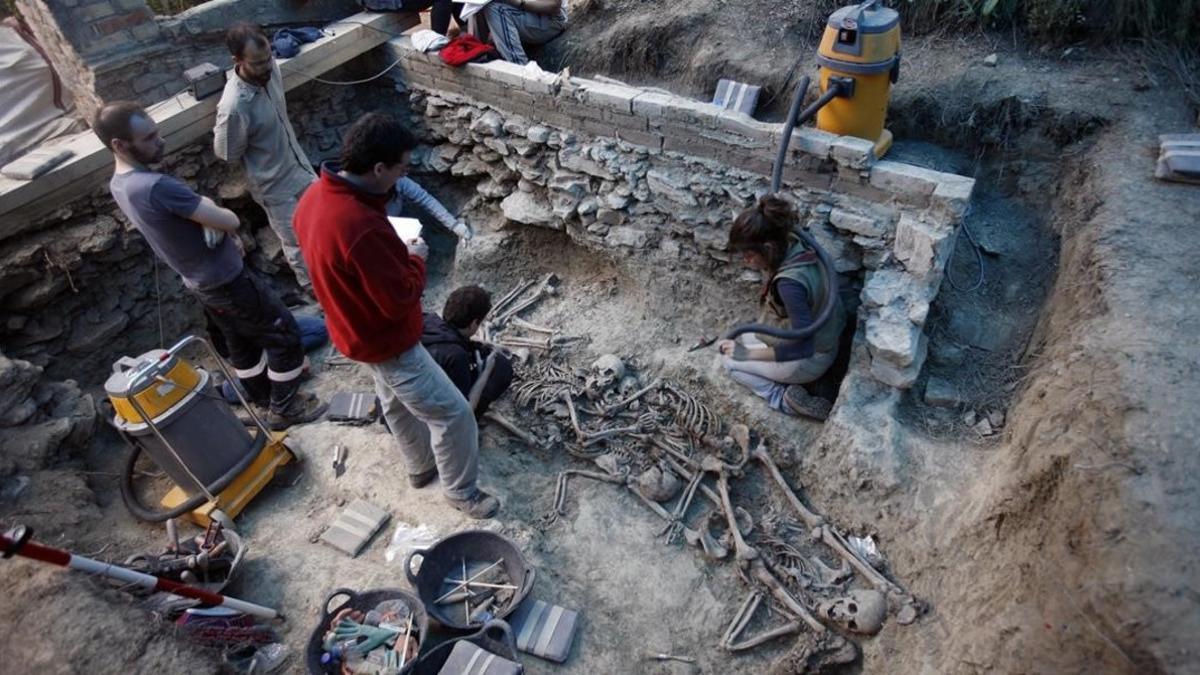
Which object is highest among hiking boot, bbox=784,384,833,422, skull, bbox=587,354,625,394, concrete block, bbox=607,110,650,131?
concrete block, bbox=607,110,650,131

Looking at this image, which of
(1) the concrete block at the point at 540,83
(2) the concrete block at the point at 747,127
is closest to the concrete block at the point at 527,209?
(1) the concrete block at the point at 540,83

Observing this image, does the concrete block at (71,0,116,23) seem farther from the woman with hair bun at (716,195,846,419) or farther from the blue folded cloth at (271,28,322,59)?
the woman with hair bun at (716,195,846,419)

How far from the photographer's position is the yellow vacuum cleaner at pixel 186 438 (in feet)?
12.7

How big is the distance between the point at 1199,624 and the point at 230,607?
164 inches

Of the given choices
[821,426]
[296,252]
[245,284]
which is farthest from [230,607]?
[821,426]

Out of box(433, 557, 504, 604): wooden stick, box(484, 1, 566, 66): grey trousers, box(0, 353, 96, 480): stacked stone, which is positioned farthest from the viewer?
box(484, 1, 566, 66): grey trousers

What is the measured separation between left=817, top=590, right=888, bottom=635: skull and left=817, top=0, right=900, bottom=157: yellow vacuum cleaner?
2.90 m

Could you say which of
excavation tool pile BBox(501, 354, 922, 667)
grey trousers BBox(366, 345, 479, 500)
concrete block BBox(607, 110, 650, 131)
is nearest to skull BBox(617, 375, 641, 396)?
excavation tool pile BBox(501, 354, 922, 667)

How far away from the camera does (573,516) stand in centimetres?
454

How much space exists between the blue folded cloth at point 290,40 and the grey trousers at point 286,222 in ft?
4.85

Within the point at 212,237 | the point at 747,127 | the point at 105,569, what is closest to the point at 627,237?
the point at 747,127

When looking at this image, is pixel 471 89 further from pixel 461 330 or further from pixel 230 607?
pixel 230 607

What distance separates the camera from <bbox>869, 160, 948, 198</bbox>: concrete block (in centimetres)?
439

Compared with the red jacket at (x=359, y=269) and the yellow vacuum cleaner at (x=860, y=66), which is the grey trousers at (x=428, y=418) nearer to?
the red jacket at (x=359, y=269)
